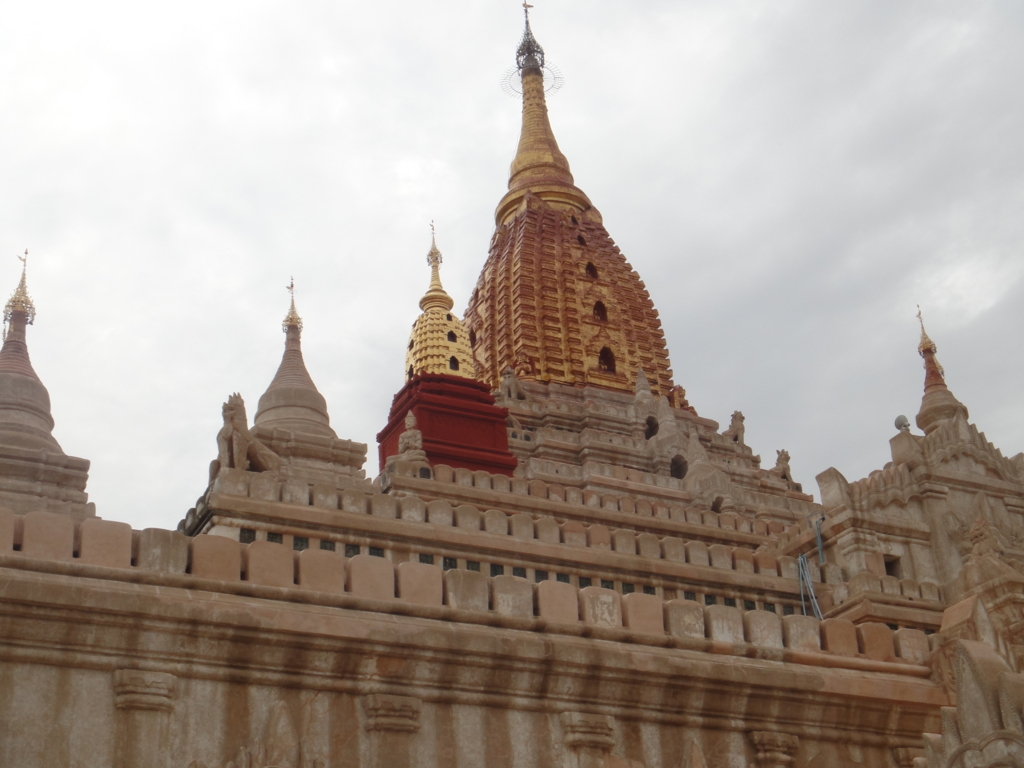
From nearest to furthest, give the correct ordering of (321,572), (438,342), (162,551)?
(162,551) → (321,572) → (438,342)

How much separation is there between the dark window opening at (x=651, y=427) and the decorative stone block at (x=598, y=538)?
26.7 meters

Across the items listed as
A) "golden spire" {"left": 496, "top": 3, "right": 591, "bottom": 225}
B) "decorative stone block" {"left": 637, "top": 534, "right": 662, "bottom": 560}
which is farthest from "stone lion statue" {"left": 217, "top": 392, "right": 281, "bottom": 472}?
"golden spire" {"left": 496, "top": 3, "right": 591, "bottom": 225}

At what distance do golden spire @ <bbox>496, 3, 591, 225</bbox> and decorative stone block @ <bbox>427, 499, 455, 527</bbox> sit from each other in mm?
41771

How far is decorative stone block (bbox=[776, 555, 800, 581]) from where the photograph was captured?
2873cm

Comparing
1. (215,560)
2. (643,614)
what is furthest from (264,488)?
(215,560)

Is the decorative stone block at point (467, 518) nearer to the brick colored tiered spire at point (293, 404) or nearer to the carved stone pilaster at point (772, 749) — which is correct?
the brick colored tiered spire at point (293, 404)

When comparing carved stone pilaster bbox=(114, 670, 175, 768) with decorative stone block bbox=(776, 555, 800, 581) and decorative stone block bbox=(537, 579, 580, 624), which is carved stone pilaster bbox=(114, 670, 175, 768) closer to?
decorative stone block bbox=(537, 579, 580, 624)

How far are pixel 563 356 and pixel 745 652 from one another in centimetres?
4190

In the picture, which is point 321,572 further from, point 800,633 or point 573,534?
point 573,534

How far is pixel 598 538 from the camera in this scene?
2838 centimetres

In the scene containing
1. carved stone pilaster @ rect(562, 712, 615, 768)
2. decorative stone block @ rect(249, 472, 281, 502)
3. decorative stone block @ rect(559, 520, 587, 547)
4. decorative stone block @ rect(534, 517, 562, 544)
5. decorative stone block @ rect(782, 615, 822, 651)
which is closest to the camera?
carved stone pilaster @ rect(562, 712, 615, 768)

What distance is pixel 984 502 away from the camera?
30938mm

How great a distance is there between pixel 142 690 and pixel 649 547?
1633cm

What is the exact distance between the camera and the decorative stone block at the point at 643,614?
1642 cm
